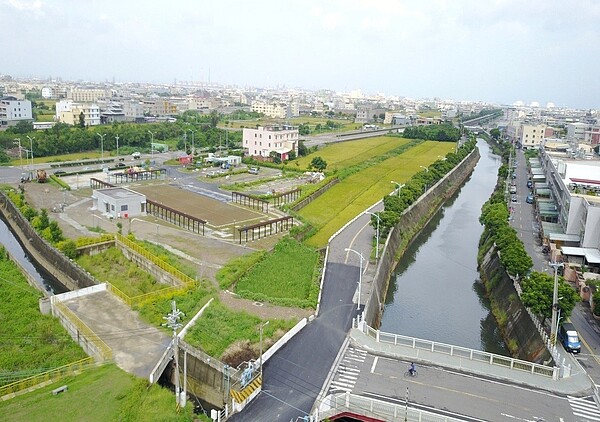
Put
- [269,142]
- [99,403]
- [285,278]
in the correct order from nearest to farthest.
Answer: [99,403] → [285,278] → [269,142]

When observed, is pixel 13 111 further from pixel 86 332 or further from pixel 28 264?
pixel 86 332

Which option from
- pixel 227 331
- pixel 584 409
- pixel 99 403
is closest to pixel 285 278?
pixel 227 331

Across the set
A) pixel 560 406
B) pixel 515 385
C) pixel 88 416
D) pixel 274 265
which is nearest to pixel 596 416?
pixel 560 406

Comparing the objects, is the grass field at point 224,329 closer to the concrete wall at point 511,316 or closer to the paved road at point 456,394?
the paved road at point 456,394

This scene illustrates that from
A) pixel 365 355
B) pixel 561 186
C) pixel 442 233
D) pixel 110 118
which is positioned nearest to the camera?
pixel 365 355

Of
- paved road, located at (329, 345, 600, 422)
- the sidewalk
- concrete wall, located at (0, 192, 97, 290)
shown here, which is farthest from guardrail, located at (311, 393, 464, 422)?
concrete wall, located at (0, 192, 97, 290)

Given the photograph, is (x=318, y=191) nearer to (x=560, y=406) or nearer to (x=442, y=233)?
(x=442, y=233)
